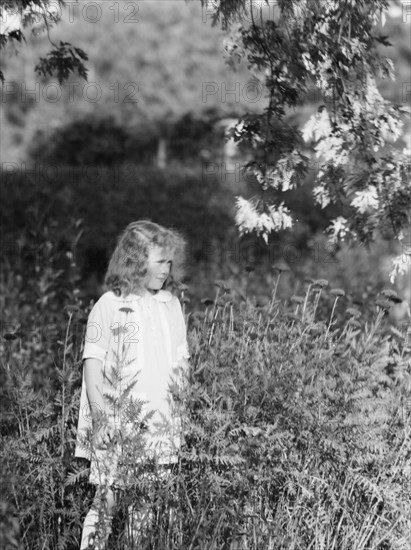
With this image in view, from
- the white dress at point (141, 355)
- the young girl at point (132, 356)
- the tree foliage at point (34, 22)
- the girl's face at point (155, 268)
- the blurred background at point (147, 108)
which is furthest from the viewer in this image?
the blurred background at point (147, 108)

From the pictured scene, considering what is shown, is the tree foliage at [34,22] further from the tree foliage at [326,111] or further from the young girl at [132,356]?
the young girl at [132,356]

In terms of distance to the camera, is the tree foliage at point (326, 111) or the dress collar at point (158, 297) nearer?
the dress collar at point (158, 297)

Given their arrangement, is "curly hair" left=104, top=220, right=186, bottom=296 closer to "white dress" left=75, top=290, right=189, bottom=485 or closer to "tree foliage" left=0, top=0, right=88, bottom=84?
"white dress" left=75, top=290, right=189, bottom=485

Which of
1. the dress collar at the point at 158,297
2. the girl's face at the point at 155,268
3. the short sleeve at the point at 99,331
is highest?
the girl's face at the point at 155,268

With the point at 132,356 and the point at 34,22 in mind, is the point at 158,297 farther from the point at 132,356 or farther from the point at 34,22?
the point at 34,22

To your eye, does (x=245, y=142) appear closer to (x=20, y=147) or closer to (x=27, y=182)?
(x=27, y=182)

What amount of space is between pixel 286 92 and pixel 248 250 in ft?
26.7

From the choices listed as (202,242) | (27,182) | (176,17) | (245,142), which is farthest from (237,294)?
(176,17)

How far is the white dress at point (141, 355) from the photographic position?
346 cm

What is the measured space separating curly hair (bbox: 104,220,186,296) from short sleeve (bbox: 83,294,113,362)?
131 mm

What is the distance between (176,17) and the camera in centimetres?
2584

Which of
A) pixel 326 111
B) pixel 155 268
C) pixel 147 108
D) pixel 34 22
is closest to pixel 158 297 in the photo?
pixel 155 268

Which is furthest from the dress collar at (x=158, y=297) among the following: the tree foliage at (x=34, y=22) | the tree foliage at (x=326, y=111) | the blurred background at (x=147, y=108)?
the blurred background at (x=147, y=108)

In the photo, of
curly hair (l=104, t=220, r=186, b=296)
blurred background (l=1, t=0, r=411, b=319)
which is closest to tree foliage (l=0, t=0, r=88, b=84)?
curly hair (l=104, t=220, r=186, b=296)
